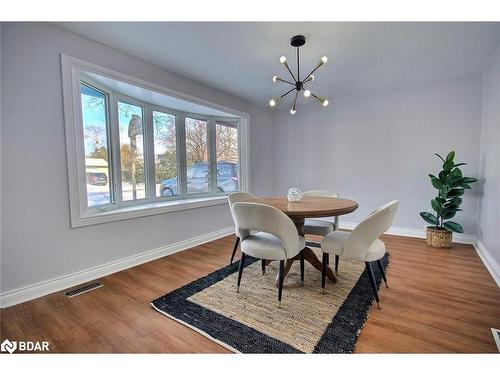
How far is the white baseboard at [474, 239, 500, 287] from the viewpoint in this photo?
7.14ft

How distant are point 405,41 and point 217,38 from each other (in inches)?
73.1

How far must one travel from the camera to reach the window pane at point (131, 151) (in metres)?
2.85

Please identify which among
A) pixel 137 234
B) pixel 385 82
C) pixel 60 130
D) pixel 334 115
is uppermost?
pixel 385 82

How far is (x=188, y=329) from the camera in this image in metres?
1.54

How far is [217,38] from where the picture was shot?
2.17m

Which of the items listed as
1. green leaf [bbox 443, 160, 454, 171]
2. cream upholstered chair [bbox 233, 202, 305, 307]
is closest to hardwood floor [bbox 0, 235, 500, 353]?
cream upholstered chair [bbox 233, 202, 305, 307]

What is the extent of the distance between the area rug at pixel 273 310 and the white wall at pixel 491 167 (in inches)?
51.7

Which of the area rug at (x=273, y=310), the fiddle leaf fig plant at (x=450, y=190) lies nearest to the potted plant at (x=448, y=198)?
the fiddle leaf fig plant at (x=450, y=190)

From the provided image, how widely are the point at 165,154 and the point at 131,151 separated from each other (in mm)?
513
